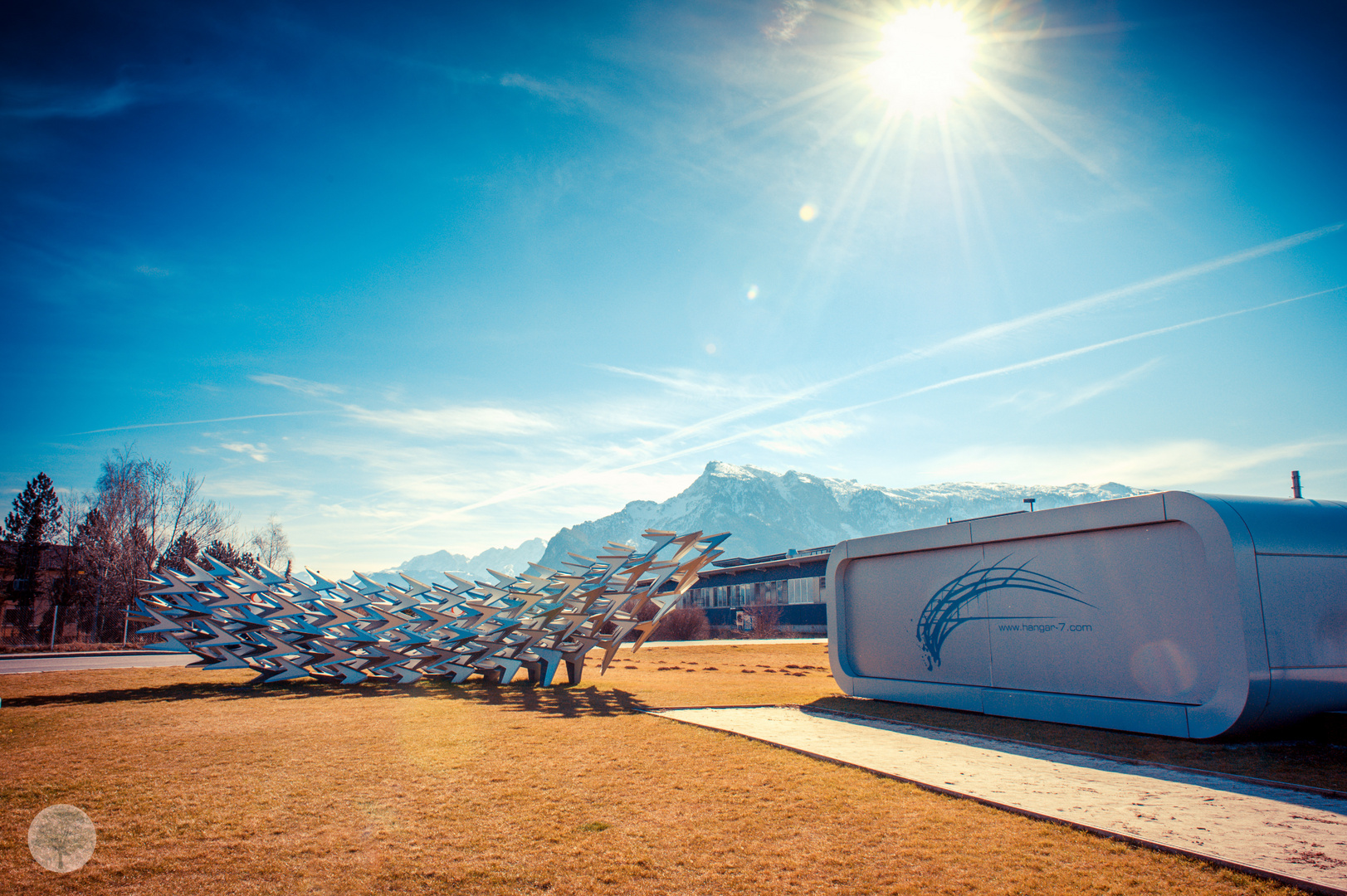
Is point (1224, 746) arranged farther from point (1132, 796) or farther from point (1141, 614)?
point (1132, 796)

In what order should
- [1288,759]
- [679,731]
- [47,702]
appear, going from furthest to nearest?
[47,702], [679,731], [1288,759]

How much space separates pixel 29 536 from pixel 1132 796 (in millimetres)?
60174

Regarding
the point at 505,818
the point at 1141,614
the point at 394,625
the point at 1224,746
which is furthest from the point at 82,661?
the point at 1224,746

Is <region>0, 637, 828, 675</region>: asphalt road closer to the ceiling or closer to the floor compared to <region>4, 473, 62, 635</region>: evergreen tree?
closer to the floor

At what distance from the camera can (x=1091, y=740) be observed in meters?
9.00

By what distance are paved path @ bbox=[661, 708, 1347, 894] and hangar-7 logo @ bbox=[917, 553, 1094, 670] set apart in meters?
2.78

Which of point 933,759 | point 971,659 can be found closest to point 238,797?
point 933,759

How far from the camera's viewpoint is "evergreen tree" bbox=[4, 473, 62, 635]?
4372 cm

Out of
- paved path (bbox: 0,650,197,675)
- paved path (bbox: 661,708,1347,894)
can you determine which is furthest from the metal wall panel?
paved path (bbox: 0,650,197,675)

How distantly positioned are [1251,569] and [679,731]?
762 cm

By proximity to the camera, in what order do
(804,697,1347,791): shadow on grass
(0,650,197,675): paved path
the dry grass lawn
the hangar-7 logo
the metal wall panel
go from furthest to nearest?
1. (0,650,197,675): paved path
2. the hangar-7 logo
3. the metal wall panel
4. (804,697,1347,791): shadow on grass
5. the dry grass lawn

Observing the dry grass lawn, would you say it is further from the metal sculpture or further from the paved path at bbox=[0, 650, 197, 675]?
the paved path at bbox=[0, 650, 197, 675]

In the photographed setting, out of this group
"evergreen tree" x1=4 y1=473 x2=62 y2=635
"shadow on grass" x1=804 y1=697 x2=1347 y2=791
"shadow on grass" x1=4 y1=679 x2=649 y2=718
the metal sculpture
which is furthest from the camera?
"evergreen tree" x1=4 y1=473 x2=62 y2=635

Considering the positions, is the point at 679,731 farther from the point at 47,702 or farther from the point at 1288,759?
the point at 47,702
